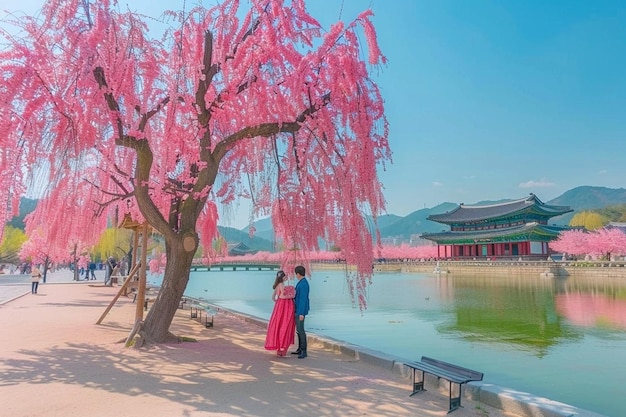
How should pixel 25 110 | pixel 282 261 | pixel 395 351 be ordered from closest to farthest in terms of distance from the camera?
pixel 25 110
pixel 282 261
pixel 395 351

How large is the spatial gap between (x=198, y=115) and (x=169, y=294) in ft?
10.5

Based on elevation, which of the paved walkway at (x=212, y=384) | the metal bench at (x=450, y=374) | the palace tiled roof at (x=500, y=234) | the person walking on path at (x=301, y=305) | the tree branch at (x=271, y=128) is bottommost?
the paved walkway at (x=212, y=384)

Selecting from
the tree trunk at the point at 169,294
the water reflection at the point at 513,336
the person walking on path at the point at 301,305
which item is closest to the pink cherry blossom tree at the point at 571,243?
the water reflection at the point at 513,336

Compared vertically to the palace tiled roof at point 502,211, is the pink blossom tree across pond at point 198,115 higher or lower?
lower

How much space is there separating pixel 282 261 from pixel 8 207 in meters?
4.79

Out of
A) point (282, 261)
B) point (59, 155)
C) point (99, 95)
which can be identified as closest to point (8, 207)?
point (59, 155)

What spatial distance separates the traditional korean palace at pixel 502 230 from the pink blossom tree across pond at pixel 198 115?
49.8m

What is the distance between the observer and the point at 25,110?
6.16 metres

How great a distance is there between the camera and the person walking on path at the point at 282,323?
23.6 feet

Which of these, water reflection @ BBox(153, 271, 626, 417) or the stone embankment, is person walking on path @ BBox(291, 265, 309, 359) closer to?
water reflection @ BBox(153, 271, 626, 417)

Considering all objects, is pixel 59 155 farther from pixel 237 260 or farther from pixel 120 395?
pixel 237 260

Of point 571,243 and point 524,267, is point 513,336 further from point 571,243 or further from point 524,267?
point 571,243

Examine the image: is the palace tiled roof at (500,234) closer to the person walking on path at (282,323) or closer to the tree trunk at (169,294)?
the person walking on path at (282,323)

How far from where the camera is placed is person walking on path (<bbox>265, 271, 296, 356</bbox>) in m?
7.20
